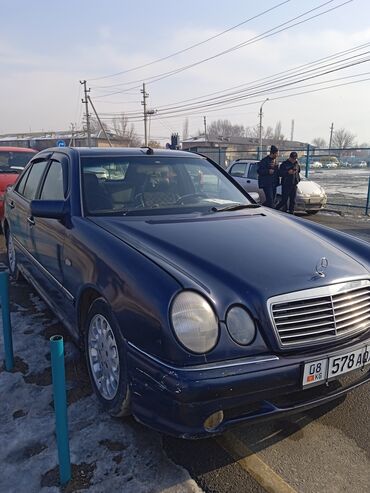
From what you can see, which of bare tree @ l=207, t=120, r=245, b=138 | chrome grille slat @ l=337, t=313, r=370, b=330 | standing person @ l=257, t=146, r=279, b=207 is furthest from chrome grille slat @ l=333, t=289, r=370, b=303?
bare tree @ l=207, t=120, r=245, b=138

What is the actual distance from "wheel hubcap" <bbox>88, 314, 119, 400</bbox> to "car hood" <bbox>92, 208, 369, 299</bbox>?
55cm

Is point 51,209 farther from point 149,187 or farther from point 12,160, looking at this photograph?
point 12,160

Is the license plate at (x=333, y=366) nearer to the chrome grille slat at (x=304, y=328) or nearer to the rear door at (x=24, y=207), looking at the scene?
the chrome grille slat at (x=304, y=328)

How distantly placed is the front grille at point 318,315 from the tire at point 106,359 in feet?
2.79

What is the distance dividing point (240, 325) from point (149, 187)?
176 cm

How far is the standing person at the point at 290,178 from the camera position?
10.6 m

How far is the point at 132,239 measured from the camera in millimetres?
2641

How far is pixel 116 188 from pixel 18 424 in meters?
1.83

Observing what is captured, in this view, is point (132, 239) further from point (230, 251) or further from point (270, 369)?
point (270, 369)

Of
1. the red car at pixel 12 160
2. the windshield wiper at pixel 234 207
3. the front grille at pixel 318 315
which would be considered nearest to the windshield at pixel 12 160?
the red car at pixel 12 160

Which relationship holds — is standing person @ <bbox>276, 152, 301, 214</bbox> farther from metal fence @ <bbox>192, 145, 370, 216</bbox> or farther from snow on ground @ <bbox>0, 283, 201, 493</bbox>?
snow on ground @ <bbox>0, 283, 201, 493</bbox>

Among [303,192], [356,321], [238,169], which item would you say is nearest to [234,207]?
[356,321]

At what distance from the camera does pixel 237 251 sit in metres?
2.56

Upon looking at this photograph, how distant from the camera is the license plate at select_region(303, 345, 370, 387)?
6.97 ft
